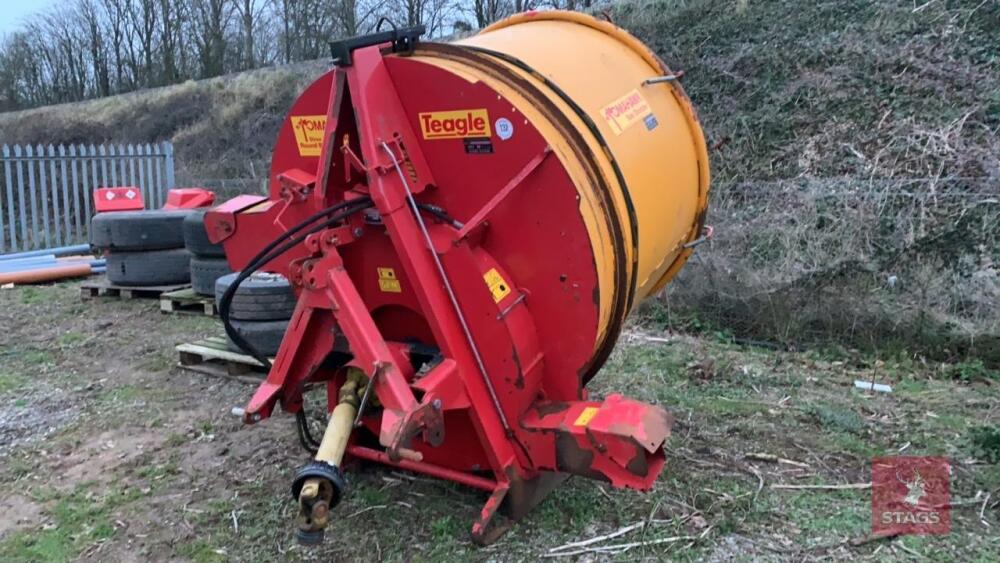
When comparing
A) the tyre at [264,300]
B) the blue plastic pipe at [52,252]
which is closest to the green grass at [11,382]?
the tyre at [264,300]

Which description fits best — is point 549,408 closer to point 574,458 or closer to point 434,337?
point 574,458

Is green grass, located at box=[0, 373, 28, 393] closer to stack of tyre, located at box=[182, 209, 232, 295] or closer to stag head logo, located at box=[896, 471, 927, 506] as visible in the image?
stack of tyre, located at box=[182, 209, 232, 295]

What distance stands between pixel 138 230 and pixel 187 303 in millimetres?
1099

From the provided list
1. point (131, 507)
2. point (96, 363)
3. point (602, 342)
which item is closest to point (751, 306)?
point (602, 342)

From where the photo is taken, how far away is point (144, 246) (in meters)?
8.04

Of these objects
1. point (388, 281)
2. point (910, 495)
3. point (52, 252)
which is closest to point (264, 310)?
→ point (388, 281)

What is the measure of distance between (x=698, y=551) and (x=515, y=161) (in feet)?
5.82

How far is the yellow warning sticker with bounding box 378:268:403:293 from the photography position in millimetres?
3305

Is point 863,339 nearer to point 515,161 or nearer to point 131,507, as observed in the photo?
point 515,161

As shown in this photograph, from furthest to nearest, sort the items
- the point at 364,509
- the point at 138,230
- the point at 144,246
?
the point at 144,246, the point at 138,230, the point at 364,509

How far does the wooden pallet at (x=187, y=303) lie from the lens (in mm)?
7219

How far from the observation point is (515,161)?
2941mm

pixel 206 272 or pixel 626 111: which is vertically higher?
pixel 626 111

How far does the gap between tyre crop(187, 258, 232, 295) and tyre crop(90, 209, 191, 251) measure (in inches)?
34.1
